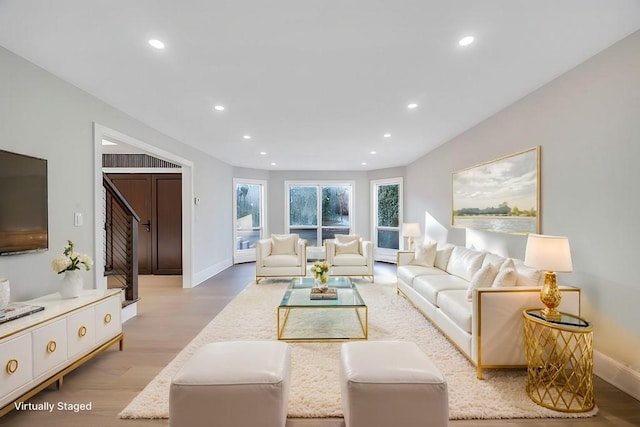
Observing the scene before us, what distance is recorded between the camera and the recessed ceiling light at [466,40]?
6.50ft

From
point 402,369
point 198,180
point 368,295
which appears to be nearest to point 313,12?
point 402,369

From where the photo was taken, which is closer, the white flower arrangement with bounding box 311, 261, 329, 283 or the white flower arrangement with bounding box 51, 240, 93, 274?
the white flower arrangement with bounding box 51, 240, 93, 274

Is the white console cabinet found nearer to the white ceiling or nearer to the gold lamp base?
the white ceiling

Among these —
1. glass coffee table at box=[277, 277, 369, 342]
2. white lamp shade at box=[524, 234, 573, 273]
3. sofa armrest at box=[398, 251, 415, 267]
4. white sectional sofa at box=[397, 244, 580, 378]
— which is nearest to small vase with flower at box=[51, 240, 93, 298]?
glass coffee table at box=[277, 277, 369, 342]

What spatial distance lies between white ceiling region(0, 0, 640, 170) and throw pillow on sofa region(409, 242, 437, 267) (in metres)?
1.92

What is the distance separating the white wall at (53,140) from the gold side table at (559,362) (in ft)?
13.2

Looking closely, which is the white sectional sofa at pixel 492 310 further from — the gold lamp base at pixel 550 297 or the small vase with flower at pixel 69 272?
the small vase with flower at pixel 69 272

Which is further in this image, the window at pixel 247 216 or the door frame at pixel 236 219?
the window at pixel 247 216

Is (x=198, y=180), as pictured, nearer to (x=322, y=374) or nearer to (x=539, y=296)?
(x=322, y=374)

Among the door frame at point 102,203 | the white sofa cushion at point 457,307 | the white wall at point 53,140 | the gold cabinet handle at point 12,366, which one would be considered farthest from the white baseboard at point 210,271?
the white sofa cushion at point 457,307

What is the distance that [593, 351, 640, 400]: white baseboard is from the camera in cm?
203

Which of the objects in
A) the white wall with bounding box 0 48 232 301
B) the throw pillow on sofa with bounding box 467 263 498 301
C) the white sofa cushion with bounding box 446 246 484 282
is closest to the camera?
the white wall with bounding box 0 48 232 301

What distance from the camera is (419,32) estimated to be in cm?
192

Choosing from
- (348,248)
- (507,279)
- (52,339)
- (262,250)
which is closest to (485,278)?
(507,279)
